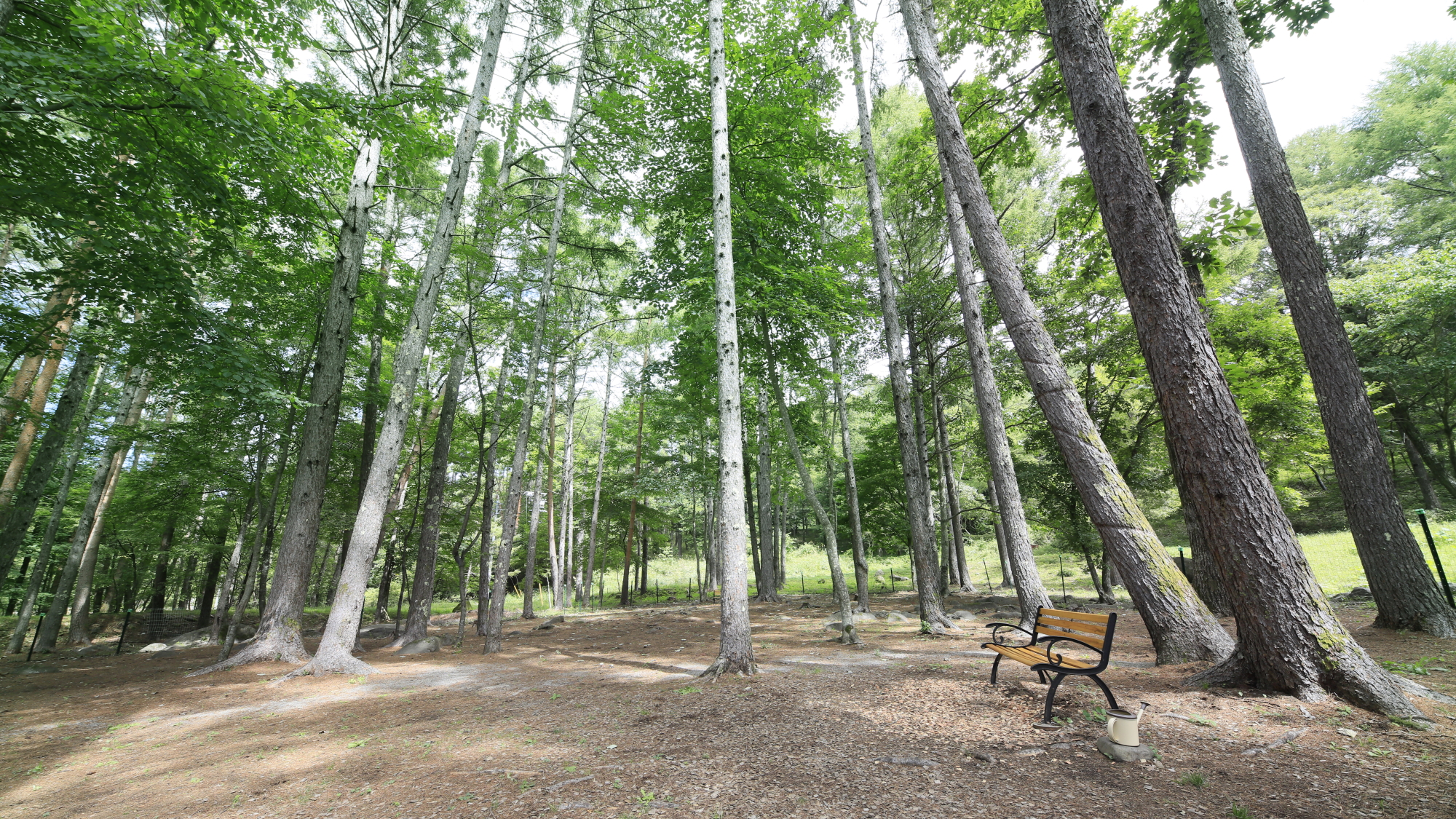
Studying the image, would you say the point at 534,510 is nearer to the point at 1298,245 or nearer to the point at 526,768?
the point at 526,768

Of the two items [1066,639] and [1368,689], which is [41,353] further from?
[1368,689]

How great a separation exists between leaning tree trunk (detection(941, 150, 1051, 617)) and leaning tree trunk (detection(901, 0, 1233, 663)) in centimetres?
193

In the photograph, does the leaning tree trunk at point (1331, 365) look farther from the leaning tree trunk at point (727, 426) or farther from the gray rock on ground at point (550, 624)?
the gray rock on ground at point (550, 624)

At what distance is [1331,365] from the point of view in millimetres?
5465

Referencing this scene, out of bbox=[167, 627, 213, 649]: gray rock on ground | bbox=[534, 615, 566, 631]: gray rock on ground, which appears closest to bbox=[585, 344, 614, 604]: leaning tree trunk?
bbox=[534, 615, 566, 631]: gray rock on ground

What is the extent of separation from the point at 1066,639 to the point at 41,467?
1547 cm

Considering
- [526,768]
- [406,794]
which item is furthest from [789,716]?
[406,794]

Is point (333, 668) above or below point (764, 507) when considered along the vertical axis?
below

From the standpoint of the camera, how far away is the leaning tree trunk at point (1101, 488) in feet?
15.4

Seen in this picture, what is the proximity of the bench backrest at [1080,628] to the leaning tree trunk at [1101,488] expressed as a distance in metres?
0.68

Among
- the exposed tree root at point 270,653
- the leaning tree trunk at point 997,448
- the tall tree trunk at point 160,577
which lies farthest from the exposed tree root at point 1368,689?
the tall tree trunk at point 160,577

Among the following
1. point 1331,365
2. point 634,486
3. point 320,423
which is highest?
point 634,486

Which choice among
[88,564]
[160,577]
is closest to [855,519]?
[88,564]

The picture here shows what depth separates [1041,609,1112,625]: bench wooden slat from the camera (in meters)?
3.89
